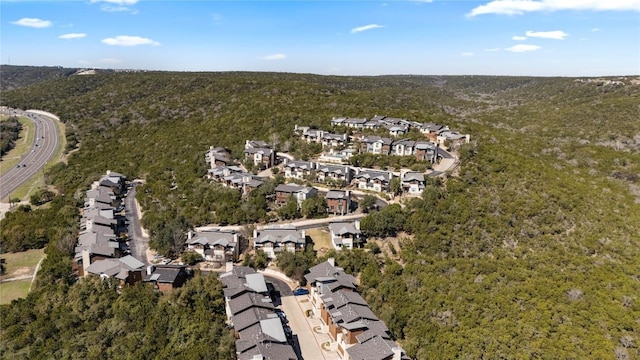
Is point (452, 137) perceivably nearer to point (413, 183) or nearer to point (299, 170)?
point (413, 183)

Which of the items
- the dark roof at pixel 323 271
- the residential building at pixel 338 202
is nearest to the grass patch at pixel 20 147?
the residential building at pixel 338 202

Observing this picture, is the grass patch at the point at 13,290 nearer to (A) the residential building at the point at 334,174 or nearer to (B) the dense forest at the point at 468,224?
(B) the dense forest at the point at 468,224

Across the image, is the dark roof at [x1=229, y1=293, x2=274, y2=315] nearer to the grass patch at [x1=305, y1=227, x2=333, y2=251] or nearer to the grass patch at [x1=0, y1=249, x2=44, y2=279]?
the grass patch at [x1=305, y1=227, x2=333, y2=251]

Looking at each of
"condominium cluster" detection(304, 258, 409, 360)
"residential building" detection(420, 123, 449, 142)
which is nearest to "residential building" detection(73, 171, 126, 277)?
"condominium cluster" detection(304, 258, 409, 360)

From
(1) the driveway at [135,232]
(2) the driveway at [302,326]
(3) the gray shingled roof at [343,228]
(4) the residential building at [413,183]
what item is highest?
(4) the residential building at [413,183]

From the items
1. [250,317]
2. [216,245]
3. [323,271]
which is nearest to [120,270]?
[216,245]

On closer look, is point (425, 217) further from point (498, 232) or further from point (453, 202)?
point (498, 232)
